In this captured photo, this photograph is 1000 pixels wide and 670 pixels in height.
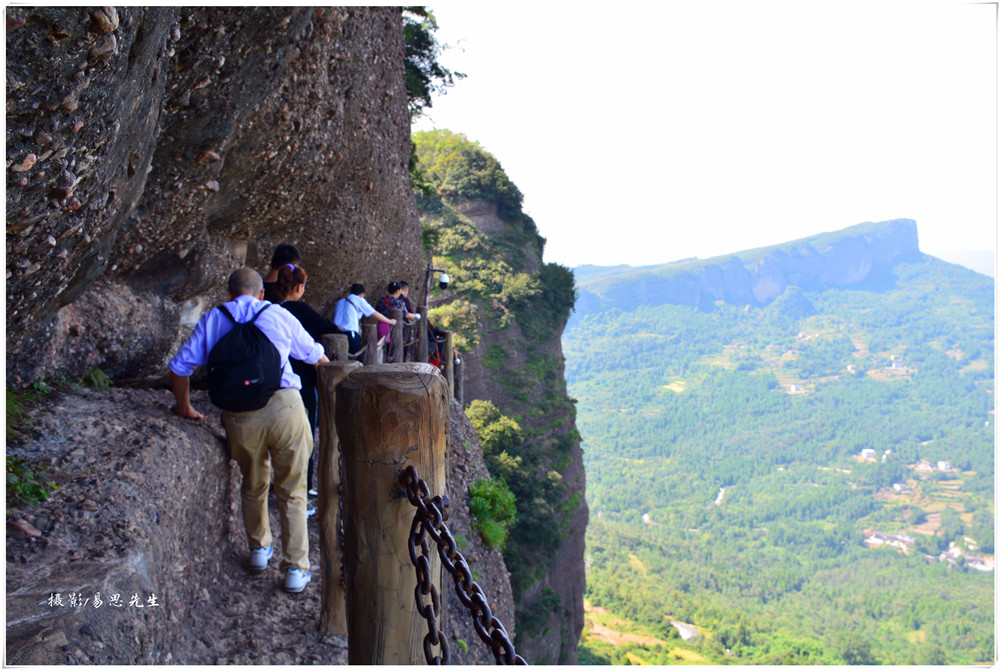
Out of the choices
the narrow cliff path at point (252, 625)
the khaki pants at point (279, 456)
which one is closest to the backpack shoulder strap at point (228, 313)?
the khaki pants at point (279, 456)

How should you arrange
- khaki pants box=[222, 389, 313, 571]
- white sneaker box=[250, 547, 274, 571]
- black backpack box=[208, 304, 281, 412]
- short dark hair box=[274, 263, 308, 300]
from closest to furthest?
black backpack box=[208, 304, 281, 412], khaki pants box=[222, 389, 313, 571], white sneaker box=[250, 547, 274, 571], short dark hair box=[274, 263, 308, 300]

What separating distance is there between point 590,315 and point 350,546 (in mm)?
175907

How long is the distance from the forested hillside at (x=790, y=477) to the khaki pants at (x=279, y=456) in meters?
30.3

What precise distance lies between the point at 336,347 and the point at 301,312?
41 cm

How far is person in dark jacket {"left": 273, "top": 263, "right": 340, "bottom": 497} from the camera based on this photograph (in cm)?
412

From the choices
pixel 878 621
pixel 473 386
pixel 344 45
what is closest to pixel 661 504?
pixel 878 621

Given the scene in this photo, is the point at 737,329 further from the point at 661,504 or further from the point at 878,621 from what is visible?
the point at 878,621

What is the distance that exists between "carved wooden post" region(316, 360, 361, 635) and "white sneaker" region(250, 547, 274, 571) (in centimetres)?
67

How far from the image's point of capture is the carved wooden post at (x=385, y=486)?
1.70 meters

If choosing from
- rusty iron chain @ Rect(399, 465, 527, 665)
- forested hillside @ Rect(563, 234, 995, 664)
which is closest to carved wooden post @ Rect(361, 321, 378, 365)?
rusty iron chain @ Rect(399, 465, 527, 665)

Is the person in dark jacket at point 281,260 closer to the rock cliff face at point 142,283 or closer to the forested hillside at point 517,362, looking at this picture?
the rock cliff face at point 142,283

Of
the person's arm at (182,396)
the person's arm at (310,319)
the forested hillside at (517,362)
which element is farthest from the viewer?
the forested hillside at (517,362)

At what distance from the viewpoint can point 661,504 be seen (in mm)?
98625

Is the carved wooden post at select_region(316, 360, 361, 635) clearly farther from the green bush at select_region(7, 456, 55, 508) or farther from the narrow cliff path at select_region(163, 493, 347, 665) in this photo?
the green bush at select_region(7, 456, 55, 508)
